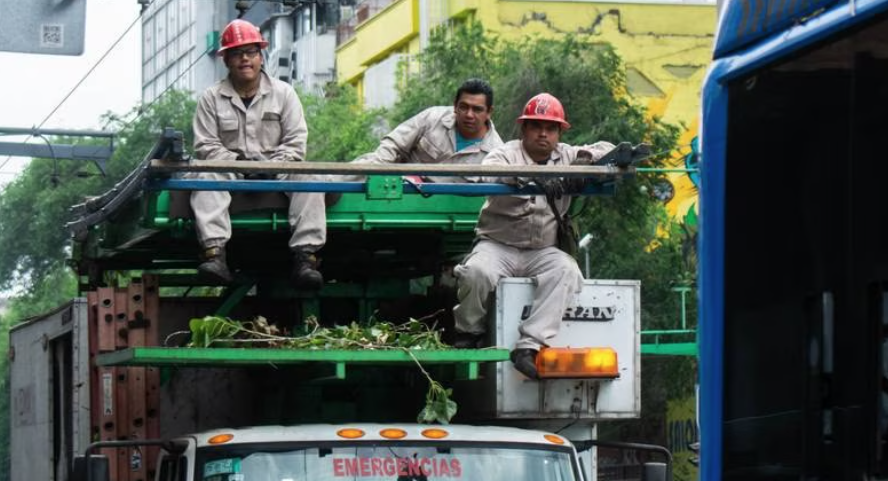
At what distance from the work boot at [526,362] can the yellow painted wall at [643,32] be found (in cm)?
3923

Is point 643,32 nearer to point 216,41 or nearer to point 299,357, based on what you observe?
point 216,41

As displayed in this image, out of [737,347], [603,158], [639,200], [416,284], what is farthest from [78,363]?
[639,200]

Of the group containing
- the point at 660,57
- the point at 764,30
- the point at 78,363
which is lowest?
the point at 78,363

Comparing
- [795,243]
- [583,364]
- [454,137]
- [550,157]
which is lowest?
Answer: [583,364]

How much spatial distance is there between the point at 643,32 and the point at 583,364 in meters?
42.2

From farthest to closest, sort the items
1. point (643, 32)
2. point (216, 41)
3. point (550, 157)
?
1. point (216, 41)
2. point (643, 32)
3. point (550, 157)

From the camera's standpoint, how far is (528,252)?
9.20 metres

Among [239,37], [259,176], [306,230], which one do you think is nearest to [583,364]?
[306,230]

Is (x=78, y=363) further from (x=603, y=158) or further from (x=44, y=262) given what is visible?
(x=44, y=262)

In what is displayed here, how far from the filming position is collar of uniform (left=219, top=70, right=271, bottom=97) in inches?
378

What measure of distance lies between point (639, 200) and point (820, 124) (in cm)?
2596

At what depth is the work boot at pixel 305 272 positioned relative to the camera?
359 inches

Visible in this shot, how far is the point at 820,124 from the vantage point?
5.26m

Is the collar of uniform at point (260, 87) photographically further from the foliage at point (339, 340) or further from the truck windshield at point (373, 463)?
the truck windshield at point (373, 463)
